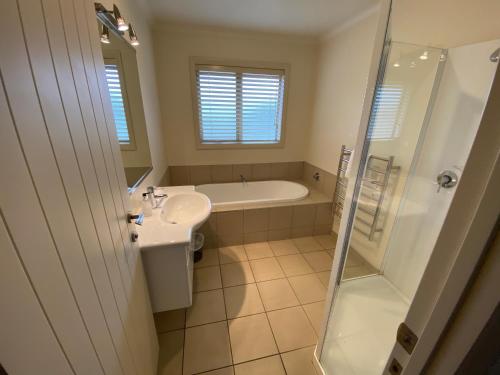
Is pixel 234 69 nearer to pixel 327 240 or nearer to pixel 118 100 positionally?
pixel 118 100

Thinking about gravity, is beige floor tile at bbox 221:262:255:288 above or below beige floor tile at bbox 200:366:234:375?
above

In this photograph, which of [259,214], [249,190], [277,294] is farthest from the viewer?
[249,190]

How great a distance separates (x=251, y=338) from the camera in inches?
57.2

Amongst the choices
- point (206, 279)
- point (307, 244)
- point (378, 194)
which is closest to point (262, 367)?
point (206, 279)

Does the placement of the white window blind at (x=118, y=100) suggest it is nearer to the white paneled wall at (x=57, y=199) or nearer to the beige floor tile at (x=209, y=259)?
the white paneled wall at (x=57, y=199)

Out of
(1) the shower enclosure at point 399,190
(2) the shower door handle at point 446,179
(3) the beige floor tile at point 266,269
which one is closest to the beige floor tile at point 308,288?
(3) the beige floor tile at point 266,269

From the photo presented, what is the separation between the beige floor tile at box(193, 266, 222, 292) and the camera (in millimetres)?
1865

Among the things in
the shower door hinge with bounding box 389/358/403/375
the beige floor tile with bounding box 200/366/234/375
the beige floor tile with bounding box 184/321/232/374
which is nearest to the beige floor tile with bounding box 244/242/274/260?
the beige floor tile with bounding box 184/321/232/374

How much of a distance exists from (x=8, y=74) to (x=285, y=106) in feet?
9.69

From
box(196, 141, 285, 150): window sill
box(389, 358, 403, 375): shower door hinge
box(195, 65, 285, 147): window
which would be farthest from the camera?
box(196, 141, 285, 150): window sill

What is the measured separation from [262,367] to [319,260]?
1244mm

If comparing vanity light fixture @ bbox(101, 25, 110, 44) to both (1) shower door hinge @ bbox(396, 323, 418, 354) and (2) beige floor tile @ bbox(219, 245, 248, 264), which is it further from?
(2) beige floor tile @ bbox(219, 245, 248, 264)

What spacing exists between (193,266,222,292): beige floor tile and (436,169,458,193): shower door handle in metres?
1.91

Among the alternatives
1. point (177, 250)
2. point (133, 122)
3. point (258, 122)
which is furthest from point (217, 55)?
point (177, 250)
